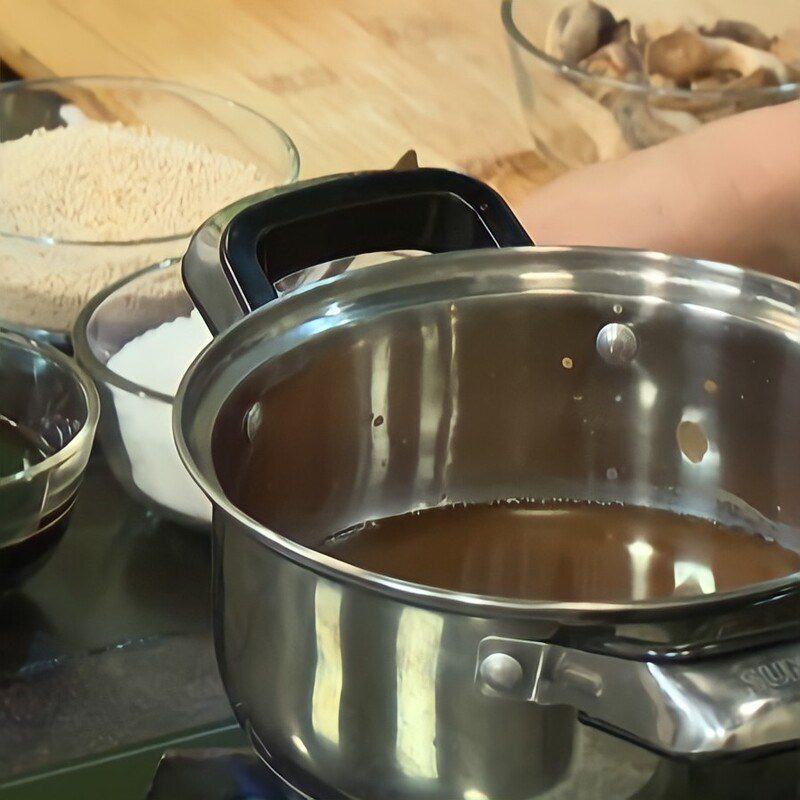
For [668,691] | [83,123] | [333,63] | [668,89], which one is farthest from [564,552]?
[333,63]

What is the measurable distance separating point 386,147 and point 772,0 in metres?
0.26

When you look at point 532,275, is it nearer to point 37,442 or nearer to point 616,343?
point 616,343

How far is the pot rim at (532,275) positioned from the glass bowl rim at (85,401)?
0.35 ft

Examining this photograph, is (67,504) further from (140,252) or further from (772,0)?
(772,0)

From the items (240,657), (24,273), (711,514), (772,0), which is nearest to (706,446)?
(711,514)

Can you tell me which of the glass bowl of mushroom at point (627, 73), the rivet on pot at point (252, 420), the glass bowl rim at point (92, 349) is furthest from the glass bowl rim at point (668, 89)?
the rivet on pot at point (252, 420)

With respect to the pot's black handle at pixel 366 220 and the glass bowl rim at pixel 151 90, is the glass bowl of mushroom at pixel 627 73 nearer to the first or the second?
the glass bowl rim at pixel 151 90

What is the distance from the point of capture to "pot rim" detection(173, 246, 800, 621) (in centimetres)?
26

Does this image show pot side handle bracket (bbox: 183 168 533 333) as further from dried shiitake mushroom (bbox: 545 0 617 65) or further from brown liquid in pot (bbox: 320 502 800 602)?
dried shiitake mushroom (bbox: 545 0 617 65)

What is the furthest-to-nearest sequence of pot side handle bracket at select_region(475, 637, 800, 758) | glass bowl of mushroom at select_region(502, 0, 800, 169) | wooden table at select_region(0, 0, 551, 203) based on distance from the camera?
wooden table at select_region(0, 0, 551, 203)
glass bowl of mushroom at select_region(502, 0, 800, 169)
pot side handle bracket at select_region(475, 637, 800, 758)

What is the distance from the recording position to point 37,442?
1.59 feet

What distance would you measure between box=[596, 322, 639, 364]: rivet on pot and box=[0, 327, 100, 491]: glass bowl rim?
7.0 inches

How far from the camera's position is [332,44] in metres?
0.91

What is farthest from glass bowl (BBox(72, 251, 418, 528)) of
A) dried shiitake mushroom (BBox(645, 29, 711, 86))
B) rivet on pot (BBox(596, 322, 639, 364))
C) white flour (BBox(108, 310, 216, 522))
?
dried shiitake mushroom (BBox(645, 29, 711, 86))
